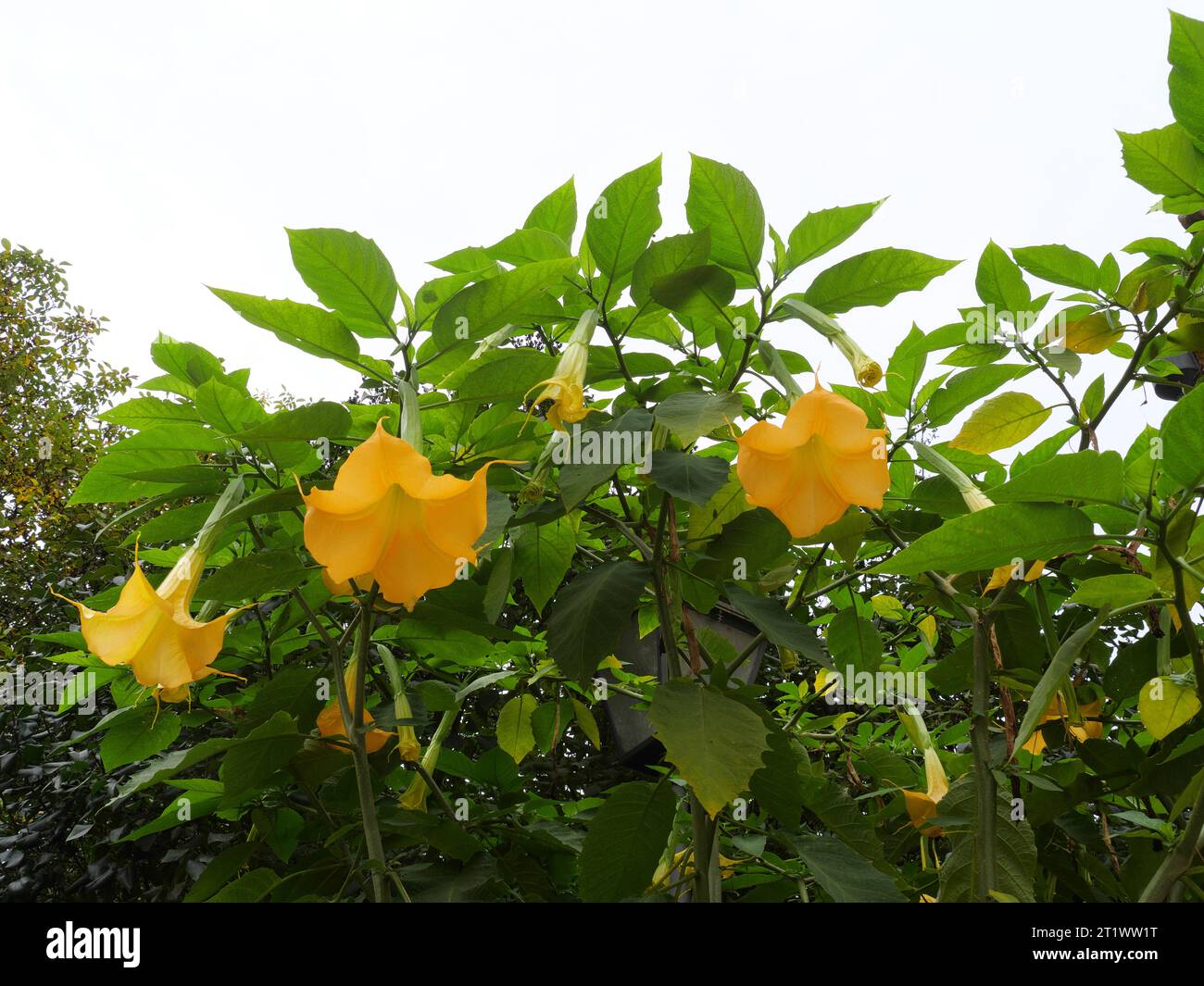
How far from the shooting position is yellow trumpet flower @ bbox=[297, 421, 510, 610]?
2.37 ft

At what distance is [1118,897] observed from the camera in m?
1.24

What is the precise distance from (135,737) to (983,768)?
1.13 metres

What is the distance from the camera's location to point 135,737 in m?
1.32

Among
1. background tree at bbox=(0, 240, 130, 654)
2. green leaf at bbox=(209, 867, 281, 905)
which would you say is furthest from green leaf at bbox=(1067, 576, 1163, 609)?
background tree at bbox=(0, 240, 130, 654)

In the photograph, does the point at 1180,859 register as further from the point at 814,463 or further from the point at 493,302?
the point at 493,302

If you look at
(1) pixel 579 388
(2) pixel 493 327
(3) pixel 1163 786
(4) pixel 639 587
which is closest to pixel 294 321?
(2) pixel 493 327

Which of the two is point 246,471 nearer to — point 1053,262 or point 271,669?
point 271,669

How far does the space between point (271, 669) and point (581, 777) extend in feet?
5.06

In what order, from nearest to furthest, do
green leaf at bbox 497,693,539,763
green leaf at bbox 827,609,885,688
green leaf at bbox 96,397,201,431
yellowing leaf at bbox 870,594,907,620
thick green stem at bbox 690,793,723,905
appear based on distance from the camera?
thick green stem at bbox 690,793,723,905, green leaf at bbox 96,397,201,431, green leaf at bbox 827,609,885,688, green leaf at bbox 497,693,539,763, yellowing leaf at bbox 870,594,907,620

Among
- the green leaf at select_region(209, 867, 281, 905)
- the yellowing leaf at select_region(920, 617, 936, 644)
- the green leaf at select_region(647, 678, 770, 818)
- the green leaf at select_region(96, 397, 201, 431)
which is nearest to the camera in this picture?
the green leaf at select_region(647, 678, 770, 818)

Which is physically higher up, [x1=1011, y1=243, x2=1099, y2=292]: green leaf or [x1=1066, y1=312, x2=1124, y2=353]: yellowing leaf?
[x1=1011, y1=243, x2=1099, y2=292]: green leaf

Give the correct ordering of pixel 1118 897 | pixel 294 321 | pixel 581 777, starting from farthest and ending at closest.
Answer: pixel 581 777 < pixel 1118 897 < pixel 294 321

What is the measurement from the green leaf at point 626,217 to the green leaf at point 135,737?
0.90 meters

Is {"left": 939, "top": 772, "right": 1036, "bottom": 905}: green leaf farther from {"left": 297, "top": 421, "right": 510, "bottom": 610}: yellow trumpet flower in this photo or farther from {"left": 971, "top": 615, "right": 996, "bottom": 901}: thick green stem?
{"left": 297, "top": 421, "right": 510, "bottom": 610}: yellow trumpet flower
